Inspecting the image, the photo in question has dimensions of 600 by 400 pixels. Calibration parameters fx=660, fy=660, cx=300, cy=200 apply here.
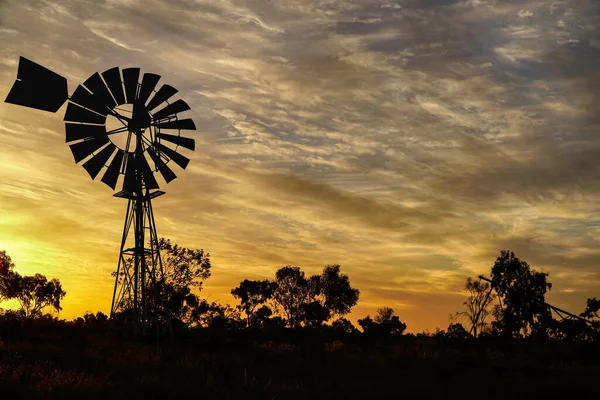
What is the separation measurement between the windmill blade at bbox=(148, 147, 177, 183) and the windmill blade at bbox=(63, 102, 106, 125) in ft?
12.1

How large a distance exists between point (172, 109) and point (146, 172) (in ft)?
15.2

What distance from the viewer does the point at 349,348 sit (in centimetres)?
2858

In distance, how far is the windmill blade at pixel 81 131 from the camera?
120ft

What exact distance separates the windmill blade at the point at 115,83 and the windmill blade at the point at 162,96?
1.88 m

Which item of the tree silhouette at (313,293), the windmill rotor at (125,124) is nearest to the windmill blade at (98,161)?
the windmill rotor at (125,124)

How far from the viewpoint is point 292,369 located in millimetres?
22188

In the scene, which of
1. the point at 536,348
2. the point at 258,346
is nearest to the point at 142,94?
the point at 258,346

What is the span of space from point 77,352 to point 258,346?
8761 mm

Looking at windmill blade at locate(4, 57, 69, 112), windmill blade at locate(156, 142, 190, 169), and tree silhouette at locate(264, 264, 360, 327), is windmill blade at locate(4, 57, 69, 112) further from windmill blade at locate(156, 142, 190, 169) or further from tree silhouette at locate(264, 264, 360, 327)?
tree silhouette at locate(264, 264, 360, 327)

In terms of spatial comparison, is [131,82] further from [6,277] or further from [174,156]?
[6,277]

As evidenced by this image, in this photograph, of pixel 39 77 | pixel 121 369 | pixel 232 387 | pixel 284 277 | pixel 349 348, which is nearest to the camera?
pixel 232 387

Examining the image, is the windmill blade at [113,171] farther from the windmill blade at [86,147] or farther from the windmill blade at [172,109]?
the windmill blade at [172,109]

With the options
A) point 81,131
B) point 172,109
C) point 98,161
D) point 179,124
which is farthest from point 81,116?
point 179,124

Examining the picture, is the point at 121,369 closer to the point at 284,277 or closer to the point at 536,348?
the point at 536,348
